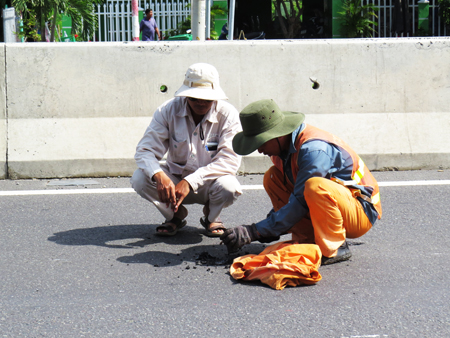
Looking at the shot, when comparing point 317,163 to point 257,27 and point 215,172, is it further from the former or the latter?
point 257,27

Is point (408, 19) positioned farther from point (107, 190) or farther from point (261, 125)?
point (261, 125)

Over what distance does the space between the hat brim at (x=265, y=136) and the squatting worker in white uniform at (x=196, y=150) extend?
0.63 m

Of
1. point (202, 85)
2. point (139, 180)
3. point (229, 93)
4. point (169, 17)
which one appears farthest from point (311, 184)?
point (169, 17)

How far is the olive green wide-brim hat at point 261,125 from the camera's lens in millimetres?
3729

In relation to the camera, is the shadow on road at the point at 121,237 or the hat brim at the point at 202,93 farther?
the shadow on road at the point at 121,237

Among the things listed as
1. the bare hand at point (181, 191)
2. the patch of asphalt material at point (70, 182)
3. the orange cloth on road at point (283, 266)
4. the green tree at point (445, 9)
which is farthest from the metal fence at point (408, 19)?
the orange cloth on road at point (283, 266)

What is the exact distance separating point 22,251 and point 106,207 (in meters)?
1.20

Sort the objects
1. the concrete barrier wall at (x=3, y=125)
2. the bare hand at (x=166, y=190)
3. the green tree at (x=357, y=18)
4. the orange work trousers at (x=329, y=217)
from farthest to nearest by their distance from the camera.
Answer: the green tree at (x=357, y=18) → the concrete barrier wall at (x=3, y=125) → the bare hand at (x=166, y=190) → the orange work trousers at (x=329, y=217)

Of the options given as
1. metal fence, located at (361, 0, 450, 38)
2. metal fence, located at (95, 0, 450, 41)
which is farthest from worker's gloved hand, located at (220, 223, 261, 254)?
metal fence, located at (361, 0, 450, 38)

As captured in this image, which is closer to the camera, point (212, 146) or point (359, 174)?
point (359, 174)

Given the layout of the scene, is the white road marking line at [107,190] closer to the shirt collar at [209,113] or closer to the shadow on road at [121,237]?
the shadow on road at [121,237]

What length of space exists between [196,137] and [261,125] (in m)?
0.90

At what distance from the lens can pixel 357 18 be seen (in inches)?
817

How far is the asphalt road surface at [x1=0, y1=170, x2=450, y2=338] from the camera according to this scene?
3.03m
